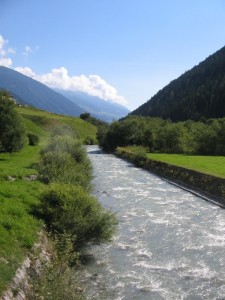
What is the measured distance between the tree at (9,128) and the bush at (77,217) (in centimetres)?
4143

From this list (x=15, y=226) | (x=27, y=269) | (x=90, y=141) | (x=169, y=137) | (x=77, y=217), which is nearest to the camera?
(x=27, y=269)

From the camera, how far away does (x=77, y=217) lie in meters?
22.7

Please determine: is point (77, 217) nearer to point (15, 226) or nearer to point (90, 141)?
point (15, 226)

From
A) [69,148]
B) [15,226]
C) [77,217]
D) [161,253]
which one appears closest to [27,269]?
[15,226]

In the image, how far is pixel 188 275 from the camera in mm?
20562

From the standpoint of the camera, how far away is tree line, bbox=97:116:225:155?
95312mm

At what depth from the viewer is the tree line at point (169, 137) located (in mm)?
95312

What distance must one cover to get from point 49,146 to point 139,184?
13.9m

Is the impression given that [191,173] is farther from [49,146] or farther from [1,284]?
[1,284]

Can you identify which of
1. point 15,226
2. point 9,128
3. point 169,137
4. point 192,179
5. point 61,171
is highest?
point 9,128

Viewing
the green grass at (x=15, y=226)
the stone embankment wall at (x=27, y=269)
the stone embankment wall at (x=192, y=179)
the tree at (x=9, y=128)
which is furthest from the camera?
the tree at (x=9, y=128)

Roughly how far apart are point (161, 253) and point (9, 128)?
45.1m

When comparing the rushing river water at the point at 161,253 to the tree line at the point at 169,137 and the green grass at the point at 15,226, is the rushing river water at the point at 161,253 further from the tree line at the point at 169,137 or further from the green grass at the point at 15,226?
the tree line at the point at 169,137

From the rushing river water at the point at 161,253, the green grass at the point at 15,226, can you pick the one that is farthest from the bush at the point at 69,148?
the green grass at the point at 15,226
